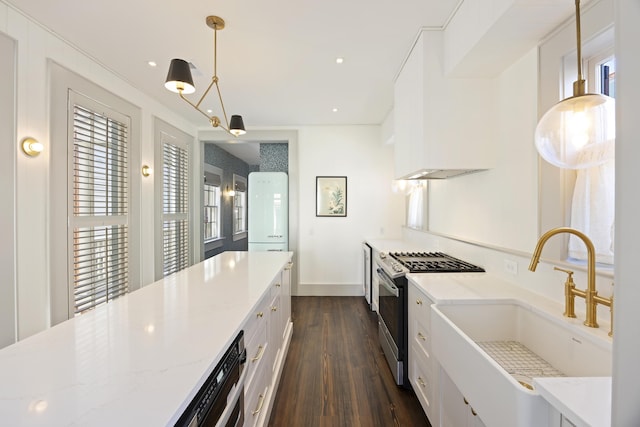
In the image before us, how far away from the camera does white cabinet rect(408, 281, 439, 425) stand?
1.63 metres

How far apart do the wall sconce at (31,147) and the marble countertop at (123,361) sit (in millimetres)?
1508

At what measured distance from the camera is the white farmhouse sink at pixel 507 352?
835mm

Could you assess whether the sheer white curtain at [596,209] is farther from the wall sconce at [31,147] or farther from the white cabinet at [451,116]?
the wall sconce at [31,147]

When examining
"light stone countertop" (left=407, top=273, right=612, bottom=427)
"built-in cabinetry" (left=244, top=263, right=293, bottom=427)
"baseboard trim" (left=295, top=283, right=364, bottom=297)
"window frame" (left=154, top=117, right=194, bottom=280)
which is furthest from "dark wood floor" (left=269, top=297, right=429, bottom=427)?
"window frame" (left=154, top=117, right=194, bottom=280)

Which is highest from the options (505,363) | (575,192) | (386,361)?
(575,192)

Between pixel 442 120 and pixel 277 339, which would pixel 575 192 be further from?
pixel 277 339

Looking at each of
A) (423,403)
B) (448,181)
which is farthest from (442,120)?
(423,403)

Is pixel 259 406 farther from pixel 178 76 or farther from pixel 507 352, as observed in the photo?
pixel 178 76

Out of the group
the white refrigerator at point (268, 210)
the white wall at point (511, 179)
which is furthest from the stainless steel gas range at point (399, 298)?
the white refrigerator at point (268, 210)

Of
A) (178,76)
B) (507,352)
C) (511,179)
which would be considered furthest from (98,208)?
(511,179)

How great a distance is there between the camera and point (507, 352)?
55.4 inches

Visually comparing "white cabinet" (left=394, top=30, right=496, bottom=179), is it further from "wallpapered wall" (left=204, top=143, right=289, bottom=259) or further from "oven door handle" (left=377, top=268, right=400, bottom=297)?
"wallpapered wall" (left=204, top=143, right=289, bottom=259)

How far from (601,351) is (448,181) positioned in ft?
6.50

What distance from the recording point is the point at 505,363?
1312mm
